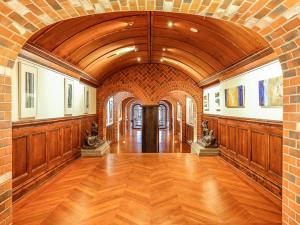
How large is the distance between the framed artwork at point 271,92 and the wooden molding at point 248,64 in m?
0.41

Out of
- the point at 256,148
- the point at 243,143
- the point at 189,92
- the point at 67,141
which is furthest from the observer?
the point at 189,92

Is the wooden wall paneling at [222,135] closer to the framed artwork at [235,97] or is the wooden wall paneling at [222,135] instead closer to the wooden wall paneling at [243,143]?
the framed artwork at [235,97]

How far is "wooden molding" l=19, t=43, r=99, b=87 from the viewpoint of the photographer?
4266 millimetres

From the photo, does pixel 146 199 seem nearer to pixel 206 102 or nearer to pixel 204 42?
pixel 204 42

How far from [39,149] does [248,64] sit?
4909 millimetres

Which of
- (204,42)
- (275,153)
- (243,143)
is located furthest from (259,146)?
(204,42)

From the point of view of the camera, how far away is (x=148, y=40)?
277 inches

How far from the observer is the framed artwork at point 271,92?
13.9 feet

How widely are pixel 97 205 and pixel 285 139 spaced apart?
290cm

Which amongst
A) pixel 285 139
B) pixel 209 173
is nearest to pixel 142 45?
pixel 209 173

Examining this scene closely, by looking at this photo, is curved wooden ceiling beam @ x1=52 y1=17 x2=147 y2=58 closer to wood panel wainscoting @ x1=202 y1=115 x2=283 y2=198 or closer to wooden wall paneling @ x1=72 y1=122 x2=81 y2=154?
wooden wall paneling @ x1=72 y1=122 x2=81 y2=154

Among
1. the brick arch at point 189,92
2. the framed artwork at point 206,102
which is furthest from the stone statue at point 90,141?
the framed artwork at point 206,102

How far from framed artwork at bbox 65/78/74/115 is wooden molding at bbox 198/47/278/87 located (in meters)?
4.53

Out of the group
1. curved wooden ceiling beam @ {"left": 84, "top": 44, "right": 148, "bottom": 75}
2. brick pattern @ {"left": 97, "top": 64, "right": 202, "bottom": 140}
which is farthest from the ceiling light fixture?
brick pattern @ {"left": 97, "top": 64, "right": 202, "bottom": 140}
